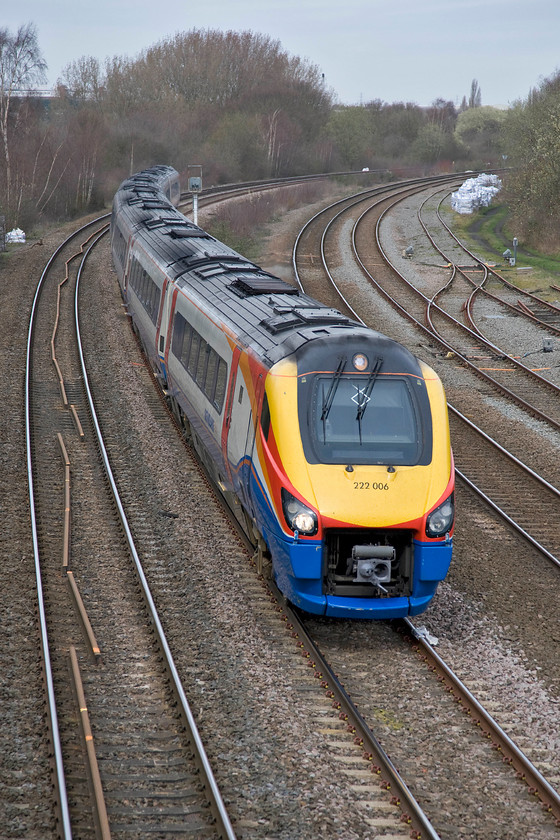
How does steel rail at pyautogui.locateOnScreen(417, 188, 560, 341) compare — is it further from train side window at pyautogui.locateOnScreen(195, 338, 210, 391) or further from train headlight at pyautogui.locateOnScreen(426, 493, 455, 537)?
train headlight at pyautogui.locateOnScreen(426, 493, 455, 537)

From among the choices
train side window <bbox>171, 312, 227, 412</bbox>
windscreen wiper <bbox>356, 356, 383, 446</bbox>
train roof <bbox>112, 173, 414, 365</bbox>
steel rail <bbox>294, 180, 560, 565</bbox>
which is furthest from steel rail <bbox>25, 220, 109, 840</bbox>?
steel rail <bbox>294, 180, 560, 565</bbox>

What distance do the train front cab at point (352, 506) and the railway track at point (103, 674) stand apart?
1.62 metres

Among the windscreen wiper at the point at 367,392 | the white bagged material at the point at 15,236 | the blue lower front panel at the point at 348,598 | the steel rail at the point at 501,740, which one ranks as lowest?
the steel rail at the point at 501,740

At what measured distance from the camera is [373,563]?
25.7 feet

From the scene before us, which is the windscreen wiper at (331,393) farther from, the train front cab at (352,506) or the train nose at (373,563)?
the train nose at (373,563)

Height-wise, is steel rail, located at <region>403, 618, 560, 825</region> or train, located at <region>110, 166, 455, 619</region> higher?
train, located at <region>110, 166, 455, 619</region>

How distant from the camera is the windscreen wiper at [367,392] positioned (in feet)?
27.2

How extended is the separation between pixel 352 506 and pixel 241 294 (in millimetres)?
4729

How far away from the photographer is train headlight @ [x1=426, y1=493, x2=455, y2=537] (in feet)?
→ 25.6

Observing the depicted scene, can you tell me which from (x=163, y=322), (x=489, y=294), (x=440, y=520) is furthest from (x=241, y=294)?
(x=489, y=294)

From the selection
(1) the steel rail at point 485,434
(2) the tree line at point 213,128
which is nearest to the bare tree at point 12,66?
(2) the tree line at point 213,128

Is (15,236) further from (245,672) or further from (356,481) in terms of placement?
(245,672)

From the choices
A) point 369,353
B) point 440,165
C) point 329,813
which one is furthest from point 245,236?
point 440,165

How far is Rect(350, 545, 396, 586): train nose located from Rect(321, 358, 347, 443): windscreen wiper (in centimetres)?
118
